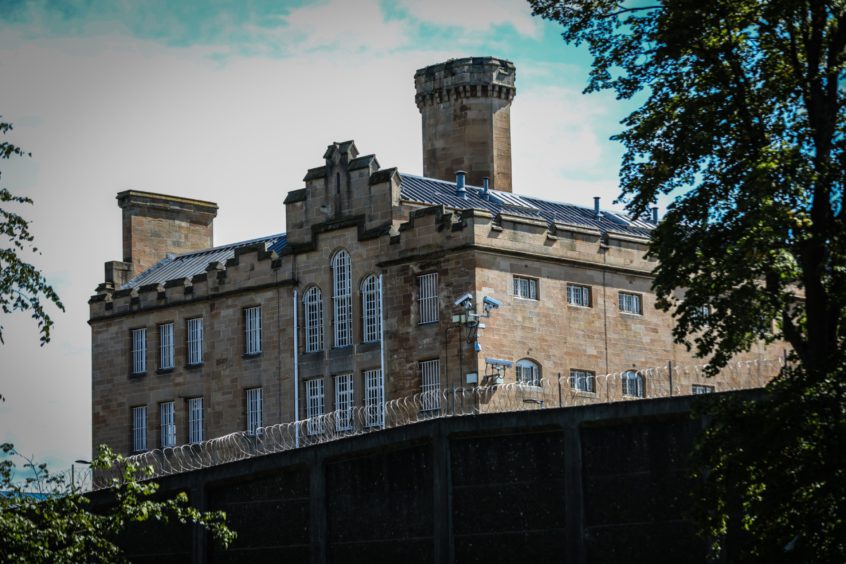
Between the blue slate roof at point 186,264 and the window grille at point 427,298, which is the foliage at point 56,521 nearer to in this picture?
the window grille at point 427,298

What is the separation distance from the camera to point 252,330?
7475 centimetres

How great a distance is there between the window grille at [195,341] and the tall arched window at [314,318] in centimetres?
649

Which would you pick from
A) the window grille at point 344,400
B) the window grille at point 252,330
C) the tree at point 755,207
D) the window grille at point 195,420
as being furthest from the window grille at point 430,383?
the tree at point 755,207

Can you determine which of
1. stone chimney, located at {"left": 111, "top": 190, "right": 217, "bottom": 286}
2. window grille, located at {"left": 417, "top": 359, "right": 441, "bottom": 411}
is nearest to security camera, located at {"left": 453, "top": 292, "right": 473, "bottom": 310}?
window grille, located at {"left": 417, "top": 359, "right": 441, "bottom": 411}

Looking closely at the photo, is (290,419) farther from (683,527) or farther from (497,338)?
(683,527)

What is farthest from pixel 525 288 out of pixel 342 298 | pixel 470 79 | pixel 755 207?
pixel 755 207

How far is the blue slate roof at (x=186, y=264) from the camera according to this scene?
3206 inches

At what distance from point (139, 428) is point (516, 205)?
1817 centimetres

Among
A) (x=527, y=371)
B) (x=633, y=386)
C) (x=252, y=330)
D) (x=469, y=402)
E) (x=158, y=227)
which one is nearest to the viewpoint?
(x=469, y=402)

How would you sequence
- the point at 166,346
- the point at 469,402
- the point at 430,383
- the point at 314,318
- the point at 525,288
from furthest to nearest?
the point at 166,346
the point at 314,318
the point at 525,288
the point at 430,383
the point at 469,402

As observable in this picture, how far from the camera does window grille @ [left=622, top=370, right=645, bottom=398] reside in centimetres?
6888

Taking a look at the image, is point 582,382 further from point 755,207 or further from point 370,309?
point 755,207

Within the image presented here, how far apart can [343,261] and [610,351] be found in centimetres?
1025

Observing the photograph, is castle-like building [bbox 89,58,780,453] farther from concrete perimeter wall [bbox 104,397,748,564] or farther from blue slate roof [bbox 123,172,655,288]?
concrete perimeter wall [bbox 104,397,748,564]
